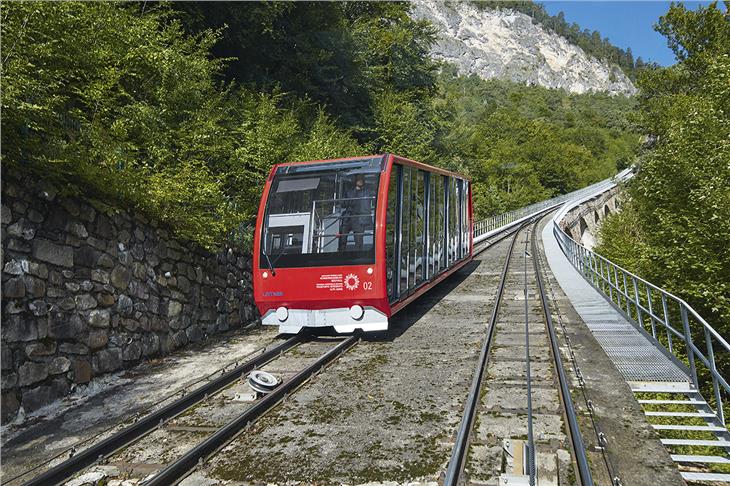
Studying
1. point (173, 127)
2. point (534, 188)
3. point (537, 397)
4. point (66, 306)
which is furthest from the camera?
point (534, 188)

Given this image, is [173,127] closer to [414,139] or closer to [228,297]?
[228,297]

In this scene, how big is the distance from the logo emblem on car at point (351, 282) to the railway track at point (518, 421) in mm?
2280

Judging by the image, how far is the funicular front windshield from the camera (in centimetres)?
855

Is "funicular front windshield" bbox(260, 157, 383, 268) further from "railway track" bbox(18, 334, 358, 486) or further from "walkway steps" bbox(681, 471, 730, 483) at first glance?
"walkway steps" bbox(681, 471, 730, 483)

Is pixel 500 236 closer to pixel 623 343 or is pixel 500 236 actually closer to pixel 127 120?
pixel 623 343

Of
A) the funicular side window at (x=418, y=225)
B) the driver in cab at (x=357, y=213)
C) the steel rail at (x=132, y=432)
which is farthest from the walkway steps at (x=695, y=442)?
the funicular side window at (x=418, y=225)

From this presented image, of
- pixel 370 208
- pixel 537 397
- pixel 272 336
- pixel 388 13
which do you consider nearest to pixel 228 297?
pixel 272 336

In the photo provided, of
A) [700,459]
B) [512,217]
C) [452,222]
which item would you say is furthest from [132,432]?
[512,217]

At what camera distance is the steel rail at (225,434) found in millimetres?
4211

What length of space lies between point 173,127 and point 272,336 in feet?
16.6

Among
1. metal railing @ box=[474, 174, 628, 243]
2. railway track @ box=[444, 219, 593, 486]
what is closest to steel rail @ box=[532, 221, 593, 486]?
railway track @ box=[444, 219, 593, 486]

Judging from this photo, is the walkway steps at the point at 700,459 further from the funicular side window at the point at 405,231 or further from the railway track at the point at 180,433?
the funicular side window at the point at 405,231

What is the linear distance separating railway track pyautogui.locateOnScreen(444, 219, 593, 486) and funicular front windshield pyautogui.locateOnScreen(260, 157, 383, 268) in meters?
2.78

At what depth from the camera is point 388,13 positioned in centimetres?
3406
